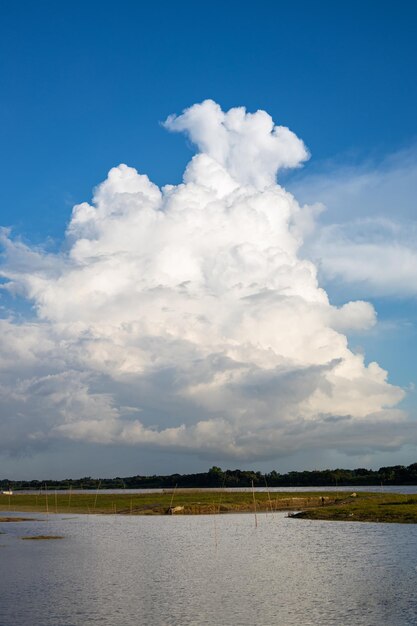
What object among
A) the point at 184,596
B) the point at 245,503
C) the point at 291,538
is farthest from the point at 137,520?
the point at 184,596

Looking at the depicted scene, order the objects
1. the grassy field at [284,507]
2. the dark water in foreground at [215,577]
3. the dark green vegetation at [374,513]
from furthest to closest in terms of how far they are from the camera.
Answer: the grassy field at [284,507] → the dark green vegetation at [374,513] → the dark water in foreground at [215,577]

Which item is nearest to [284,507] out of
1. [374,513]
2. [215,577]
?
[374,513]

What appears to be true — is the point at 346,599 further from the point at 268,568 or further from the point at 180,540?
the point at 180,540

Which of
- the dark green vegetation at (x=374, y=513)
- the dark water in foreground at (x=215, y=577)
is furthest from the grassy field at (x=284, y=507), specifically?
the dark water in foreground at (x=215, y=577)

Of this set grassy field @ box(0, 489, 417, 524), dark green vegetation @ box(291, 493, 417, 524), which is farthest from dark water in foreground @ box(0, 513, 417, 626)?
grassy field @ box(0, 489, 417, 524)

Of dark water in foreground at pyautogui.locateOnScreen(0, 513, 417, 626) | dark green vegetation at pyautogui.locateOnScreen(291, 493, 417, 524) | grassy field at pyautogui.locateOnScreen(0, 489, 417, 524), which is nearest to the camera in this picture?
dark water in foreground at pyautogui.locateOnScreen(0, 513, 417, 626)

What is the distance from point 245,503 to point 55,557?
59.4 metres

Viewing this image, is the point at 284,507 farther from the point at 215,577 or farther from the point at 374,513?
the point at 215,577

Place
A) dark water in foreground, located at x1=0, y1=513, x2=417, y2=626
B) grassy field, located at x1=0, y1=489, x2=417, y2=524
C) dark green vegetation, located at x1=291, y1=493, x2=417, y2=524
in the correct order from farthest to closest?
grassy field, located at x1=0, y1=489, x2=417, y2=524, dark green vegetation, located at x1=291, y1=493, x2=417, y2=524, dark water in foreground, located at x1=0, y1=513, x2=417, y2=626

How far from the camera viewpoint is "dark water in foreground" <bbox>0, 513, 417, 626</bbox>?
88.2 feet

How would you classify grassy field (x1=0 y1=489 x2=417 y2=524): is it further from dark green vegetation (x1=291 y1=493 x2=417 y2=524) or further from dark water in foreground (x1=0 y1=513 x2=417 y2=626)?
dark water in foreground (x1=0 y1=513 x2=417 y2=626)

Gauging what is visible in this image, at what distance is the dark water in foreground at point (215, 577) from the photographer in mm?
26875

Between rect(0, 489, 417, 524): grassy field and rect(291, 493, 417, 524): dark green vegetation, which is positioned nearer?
rect(291, 493, 417, 524): dark green vegetation

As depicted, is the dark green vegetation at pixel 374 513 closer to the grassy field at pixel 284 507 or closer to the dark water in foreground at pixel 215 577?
the grassy field at pixel 284 507
